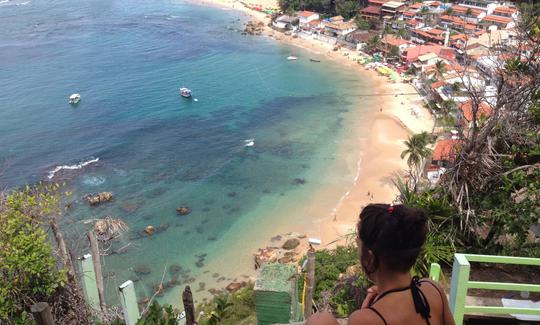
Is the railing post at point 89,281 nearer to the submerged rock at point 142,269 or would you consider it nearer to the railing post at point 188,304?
the railing post at point 188,304

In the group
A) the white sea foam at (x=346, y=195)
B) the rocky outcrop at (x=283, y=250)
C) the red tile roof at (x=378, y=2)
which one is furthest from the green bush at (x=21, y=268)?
the red tile roof at (x=378, y=2)

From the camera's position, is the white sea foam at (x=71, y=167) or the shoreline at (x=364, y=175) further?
the white sea foam at (x=71, y=167)

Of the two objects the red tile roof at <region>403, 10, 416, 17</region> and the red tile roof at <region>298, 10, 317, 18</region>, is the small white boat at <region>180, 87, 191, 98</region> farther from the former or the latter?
the red tile roof at <region>403, 10, 416, 17</region>

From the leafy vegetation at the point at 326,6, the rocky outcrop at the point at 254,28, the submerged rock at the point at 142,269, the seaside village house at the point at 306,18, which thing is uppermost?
the leafy vegetation at the point at 326,6

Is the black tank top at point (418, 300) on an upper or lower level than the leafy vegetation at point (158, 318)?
upper

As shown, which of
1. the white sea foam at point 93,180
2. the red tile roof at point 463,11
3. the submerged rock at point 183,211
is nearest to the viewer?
the submerged rock at point 183,211

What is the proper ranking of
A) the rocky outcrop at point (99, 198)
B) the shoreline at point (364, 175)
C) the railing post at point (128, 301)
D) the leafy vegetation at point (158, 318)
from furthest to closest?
the rocky outcrop at point (99, 198) → the shoreline at point (364, 175) → the railing post at point (128, 301) → the leafy vegetation at point (158, 318)

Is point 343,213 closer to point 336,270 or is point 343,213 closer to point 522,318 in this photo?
point 336,270
